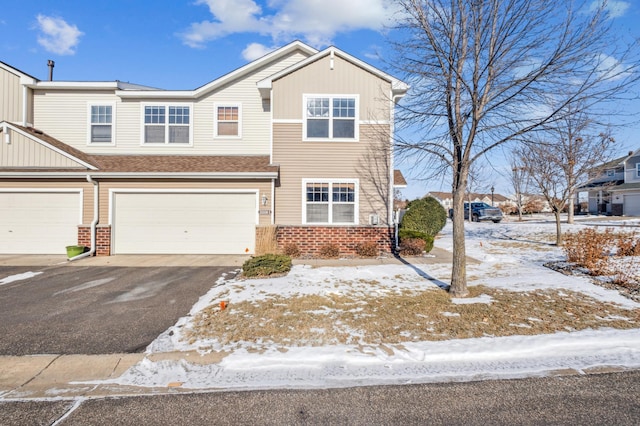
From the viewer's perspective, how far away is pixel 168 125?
12.9 metres

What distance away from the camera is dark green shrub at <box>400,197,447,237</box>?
1316 centimetres

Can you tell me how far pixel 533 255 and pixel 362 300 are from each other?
794cm

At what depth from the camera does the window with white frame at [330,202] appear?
1142 cm

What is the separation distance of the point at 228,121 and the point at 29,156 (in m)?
6.88

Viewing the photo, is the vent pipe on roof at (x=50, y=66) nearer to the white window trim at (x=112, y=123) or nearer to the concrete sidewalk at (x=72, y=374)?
the white window trim at (x=112, y=123)

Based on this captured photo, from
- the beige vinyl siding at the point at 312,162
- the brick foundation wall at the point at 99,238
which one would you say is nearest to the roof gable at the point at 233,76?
the beige vinyl siding at the point at 312,162

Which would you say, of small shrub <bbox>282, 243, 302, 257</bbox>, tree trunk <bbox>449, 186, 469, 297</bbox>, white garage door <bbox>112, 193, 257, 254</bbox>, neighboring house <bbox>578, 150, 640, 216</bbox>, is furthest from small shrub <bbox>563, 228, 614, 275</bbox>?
neighboring house <bbox>578, 150, 640, 216</bbox>

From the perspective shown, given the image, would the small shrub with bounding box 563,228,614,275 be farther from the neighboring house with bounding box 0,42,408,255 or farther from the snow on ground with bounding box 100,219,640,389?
the neighboring house with bounding box 0,42,408,255

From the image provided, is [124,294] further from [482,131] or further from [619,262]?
[619,262]

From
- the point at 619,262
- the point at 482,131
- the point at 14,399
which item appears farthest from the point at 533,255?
the point at 14,399

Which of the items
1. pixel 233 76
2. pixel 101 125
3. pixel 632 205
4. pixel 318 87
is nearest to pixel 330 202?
pixel 318 87

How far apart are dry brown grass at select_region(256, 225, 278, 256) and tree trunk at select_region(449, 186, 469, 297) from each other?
574 cm

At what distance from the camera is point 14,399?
320 centimetres

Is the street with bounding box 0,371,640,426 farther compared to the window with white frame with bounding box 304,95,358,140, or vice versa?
the window with white frame with bounding box 304,95,358,140
